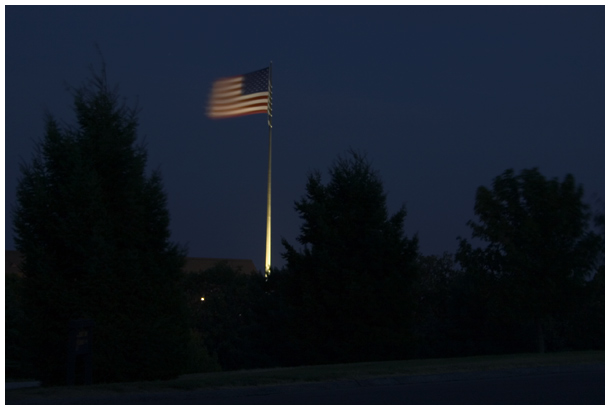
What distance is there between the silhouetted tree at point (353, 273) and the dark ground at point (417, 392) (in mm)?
8689

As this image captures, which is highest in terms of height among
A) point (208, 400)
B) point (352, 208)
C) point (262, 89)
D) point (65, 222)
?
point (262, 89)

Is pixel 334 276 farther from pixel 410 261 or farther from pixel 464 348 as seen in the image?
pixel 464 348

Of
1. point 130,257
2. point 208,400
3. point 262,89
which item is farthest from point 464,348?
point 208,400

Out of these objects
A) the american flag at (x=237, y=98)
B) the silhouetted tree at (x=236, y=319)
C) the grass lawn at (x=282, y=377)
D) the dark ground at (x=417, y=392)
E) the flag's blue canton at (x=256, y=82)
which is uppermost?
the flag's blue canton at (x=256, y=82)

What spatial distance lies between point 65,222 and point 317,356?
10.6 m

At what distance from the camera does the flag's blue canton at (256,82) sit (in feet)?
105

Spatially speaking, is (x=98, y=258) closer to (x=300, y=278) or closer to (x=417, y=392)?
(x=417, y=392)

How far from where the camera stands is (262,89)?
32.2m

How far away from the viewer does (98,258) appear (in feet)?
45.8

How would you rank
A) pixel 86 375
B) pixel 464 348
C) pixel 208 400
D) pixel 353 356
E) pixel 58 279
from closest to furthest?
pixel 208 400 < pixel 86 375 < pixel 58 279 < pixel 353 356 < pixel 464 348

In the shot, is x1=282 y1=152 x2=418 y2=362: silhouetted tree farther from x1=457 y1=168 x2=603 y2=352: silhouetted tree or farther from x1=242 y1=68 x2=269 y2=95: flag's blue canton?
x1=242 y1=68 x2=269 y2=95: flag's blue canton

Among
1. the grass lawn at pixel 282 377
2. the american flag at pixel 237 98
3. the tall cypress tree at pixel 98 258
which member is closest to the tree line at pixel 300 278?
the tall cypress tree at pixel 98 258

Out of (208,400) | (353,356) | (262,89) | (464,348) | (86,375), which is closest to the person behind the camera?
(208,400)

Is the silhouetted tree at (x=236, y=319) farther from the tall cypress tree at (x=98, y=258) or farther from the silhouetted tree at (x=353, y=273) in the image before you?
the tall cypress tree at (x=98, y=258)
